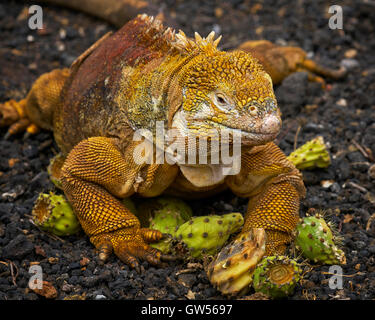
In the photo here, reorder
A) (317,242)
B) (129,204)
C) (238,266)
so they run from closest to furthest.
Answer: (238,266)
(317,242)
(129,204)

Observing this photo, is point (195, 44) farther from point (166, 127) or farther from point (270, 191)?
point (270, 191)

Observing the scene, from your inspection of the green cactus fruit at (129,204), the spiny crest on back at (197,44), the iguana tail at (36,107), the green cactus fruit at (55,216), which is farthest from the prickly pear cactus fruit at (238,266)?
the iguana tail at (36,107)

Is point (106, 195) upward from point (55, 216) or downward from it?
upward

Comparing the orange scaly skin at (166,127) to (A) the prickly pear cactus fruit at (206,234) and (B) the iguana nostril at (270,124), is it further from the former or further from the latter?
(A) the prickly pear cactus fruit at (206,234)

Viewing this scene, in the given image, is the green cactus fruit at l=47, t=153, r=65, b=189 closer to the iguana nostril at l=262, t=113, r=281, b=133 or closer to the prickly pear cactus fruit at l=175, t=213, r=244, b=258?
the prickly pear cactus fruit at l=175, t=213, r=244, b=258

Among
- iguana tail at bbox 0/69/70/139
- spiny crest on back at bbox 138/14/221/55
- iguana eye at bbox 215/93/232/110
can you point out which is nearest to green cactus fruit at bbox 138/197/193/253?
iguana eye at bbox 215/93/232/110

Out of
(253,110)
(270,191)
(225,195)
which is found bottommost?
(225,195)

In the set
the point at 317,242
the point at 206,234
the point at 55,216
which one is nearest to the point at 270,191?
the point at 317,242
